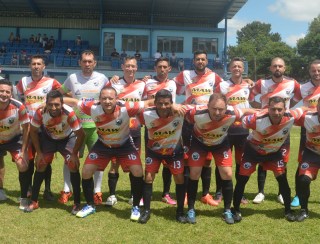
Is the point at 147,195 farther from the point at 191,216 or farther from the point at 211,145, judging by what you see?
the point at 211,145

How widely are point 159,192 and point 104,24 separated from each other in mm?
26557

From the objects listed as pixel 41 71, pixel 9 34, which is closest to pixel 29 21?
pixel 9 34

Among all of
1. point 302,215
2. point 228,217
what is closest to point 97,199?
point 228,217

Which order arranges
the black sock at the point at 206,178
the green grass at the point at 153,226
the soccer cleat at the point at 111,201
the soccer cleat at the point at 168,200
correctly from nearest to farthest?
the green grass at the point at 153,226 → the soccer cleat at the point at 111,201 → the soccer cleat at the point at 168,200 → the black sock at the point at 206,178

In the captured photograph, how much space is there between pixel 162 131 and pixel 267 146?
4.72ft

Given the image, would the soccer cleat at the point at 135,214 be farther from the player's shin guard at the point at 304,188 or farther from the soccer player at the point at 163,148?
the player's shin guard at the point at 304,188

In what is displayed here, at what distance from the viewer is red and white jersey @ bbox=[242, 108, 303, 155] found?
5066 millimetres

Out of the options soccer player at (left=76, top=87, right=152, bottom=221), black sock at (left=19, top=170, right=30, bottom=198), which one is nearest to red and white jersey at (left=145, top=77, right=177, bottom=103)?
soccer player at (left=76, top=87, right=152, bottom=221)

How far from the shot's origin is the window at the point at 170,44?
31344mm

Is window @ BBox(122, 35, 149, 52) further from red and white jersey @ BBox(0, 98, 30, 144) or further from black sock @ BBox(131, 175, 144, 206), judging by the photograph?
black sock @ BBox(131, 175, 144, 206)

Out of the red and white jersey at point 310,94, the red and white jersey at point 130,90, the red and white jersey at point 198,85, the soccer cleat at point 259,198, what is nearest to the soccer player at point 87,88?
the red and white jersey at point 130,90

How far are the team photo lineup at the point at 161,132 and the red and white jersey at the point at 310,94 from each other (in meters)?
0.01

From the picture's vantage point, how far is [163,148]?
17.1 ft

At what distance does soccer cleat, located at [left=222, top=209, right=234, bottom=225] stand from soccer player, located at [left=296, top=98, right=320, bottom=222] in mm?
894
